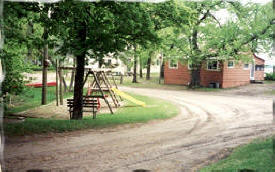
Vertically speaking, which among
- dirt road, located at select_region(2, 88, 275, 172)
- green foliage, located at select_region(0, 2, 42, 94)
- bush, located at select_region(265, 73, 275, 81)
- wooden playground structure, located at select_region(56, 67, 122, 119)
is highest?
green foliage, located at select_region(0, 2, 42, 94)

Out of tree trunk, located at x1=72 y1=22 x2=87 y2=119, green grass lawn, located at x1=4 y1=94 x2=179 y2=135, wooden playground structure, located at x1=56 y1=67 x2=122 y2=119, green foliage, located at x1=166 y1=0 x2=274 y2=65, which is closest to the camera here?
green grass lawn, located at x1=4 y1=94 x2=179 y2=135

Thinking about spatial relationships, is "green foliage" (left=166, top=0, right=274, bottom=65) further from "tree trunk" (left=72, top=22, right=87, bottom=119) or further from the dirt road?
"tree trunk" (left=72, top=22, right=87, bottom=119)

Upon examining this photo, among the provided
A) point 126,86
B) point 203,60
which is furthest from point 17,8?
point 126,86

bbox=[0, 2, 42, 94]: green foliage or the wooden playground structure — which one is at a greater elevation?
bbox=[0, 2, 42, 94]: green foliage

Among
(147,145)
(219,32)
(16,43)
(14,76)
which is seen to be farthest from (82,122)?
(219,32)

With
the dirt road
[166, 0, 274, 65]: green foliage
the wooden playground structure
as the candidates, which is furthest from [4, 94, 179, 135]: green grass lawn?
[166, 0, 274, 65]: green foliage

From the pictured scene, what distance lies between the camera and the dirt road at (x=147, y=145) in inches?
145

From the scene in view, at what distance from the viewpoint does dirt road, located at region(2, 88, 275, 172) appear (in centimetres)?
367

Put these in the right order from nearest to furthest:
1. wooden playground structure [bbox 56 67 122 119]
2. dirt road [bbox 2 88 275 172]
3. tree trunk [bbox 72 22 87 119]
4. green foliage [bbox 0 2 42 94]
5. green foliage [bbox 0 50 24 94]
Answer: green foliage [bbox 0 2 42 94] < dirt road [bbox 2 88 275 172] < green foliage [bbox 0 50 24 94] < tree trunk [bbox 72 22 87 119] < wooden playground structure [bbox 56 67 122 119]

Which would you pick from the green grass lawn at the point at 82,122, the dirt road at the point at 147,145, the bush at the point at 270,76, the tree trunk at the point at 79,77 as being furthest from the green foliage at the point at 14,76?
the bush at the point at 270,76

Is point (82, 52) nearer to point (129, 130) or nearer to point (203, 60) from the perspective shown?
point (129, 130)

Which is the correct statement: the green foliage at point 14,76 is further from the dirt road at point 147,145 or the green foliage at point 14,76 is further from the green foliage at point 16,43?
the dirt road at point 147,145

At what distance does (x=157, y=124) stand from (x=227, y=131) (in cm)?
174

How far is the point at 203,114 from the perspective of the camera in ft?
24.8
